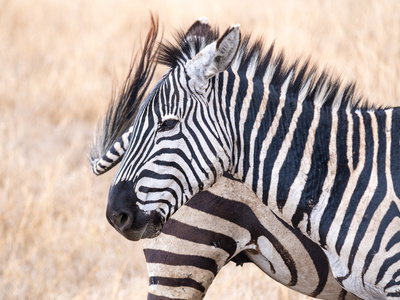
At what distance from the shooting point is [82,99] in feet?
30.8

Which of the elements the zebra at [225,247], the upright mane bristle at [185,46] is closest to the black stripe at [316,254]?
the zebra at [225,247]

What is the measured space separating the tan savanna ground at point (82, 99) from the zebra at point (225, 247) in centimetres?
122

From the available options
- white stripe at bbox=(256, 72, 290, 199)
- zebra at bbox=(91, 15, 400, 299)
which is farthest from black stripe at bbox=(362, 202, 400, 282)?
white stripe at bbox=(256, 72, 290, 199)

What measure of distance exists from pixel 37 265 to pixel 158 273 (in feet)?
10.0

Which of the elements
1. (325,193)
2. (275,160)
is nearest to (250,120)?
(275,160)

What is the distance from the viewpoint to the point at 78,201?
22.9ft

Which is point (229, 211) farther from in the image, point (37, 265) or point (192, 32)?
point (37, 265)

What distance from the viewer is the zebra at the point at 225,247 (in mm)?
3033

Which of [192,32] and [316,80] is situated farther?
[192,32]

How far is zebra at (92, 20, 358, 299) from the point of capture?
9.95 feet

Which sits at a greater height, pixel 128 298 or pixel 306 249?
pixel 306 249

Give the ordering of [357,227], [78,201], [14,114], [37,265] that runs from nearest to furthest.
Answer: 1. [357,227]
2. [37,265]
3. [78,201]
4. [14,114]

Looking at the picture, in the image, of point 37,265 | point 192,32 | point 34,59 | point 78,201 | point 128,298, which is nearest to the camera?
point 192,32

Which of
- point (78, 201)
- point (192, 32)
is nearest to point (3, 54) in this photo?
point (78, 201)
